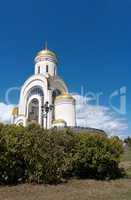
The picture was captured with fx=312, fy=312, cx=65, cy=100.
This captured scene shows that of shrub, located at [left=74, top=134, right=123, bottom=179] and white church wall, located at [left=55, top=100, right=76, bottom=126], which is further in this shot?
white church wall, located at [left=55, top=100, right=76, bottom=126]

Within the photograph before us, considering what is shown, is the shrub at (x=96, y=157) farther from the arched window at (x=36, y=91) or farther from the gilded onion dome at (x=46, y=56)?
the gilded onion dome at (x=46, y=56)

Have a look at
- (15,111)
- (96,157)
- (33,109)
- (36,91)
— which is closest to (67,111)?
(33,109)

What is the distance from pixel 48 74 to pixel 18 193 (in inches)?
1527

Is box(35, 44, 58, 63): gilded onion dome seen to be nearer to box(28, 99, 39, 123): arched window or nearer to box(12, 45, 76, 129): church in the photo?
box(12, 45, 76, 129): church

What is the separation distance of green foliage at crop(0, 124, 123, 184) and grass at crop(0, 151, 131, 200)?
2.67 feet

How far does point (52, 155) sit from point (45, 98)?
3345 centimetres

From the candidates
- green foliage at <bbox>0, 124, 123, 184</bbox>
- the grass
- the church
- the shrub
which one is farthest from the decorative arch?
the grass

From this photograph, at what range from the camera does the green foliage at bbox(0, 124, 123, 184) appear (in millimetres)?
12008

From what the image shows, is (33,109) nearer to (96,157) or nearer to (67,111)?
(67,111)

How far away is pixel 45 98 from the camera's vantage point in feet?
152

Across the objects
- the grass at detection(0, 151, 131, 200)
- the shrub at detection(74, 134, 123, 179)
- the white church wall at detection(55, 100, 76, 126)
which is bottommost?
the grass at detection(0, 151, 131, 200)

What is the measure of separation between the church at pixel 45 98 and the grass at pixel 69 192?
100ft

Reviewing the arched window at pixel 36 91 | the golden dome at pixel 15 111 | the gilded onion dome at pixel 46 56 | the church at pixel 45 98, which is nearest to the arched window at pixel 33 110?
the church at pixel 45 98

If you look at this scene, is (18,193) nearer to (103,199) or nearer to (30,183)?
(30,183)
